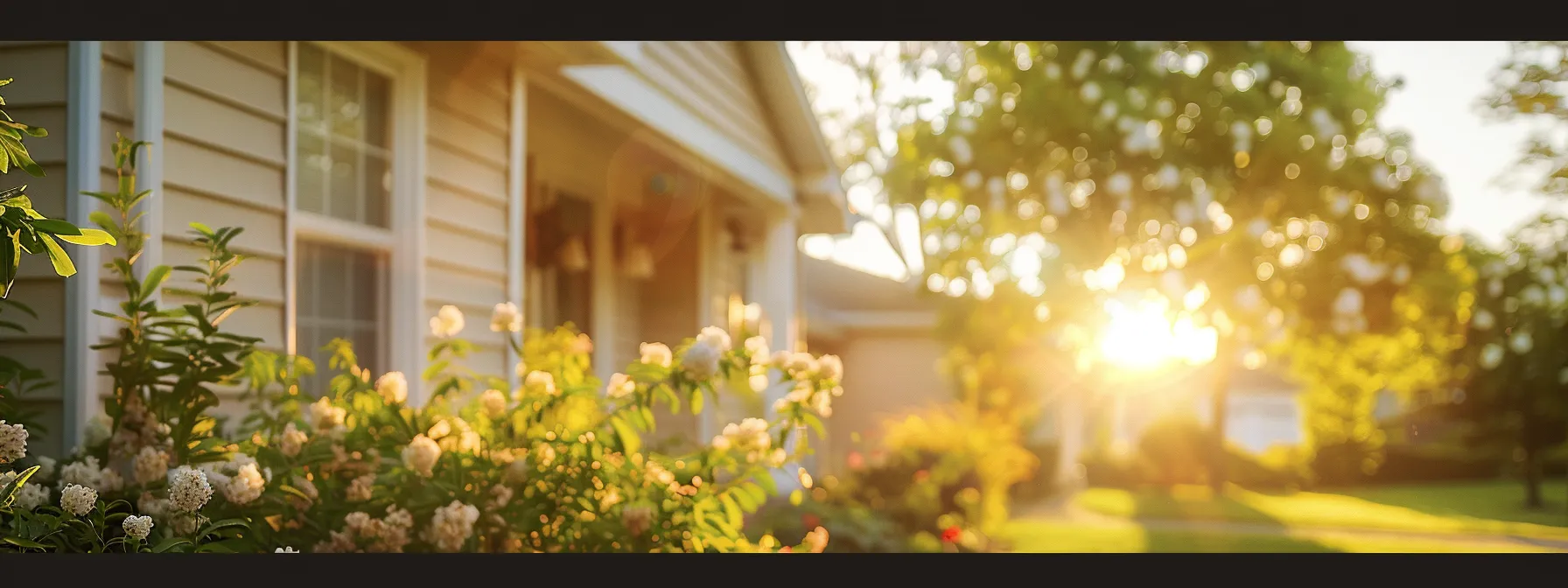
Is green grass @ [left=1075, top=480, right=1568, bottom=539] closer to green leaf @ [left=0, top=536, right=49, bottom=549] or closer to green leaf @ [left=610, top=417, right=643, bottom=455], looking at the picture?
green leaf @ [left=610, top=417, right=643, bottom=455]

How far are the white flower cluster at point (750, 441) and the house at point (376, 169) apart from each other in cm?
136

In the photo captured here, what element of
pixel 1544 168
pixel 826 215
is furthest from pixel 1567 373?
pixel 826 215

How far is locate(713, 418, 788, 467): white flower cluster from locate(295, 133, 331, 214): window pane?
155cm

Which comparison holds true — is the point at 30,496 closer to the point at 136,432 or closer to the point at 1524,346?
the point at 136,432

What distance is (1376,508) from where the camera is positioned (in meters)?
13.5

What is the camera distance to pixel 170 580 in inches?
63.5

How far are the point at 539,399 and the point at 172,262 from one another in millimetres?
1021

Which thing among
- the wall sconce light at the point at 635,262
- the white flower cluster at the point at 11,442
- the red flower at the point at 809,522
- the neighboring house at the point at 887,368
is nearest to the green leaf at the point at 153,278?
the white flower cluster at the point at 11,442

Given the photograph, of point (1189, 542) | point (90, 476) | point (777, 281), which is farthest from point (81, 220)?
point (1189, 542)

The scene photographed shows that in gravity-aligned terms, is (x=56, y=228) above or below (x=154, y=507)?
above

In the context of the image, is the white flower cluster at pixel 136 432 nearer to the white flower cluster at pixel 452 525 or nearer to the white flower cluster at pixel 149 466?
the white flower cluster at pixel 149 466

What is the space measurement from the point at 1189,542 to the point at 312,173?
8437 millimetres

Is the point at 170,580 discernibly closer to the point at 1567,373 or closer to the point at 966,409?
the point at 966,409

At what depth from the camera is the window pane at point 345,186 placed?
390 centimetres
